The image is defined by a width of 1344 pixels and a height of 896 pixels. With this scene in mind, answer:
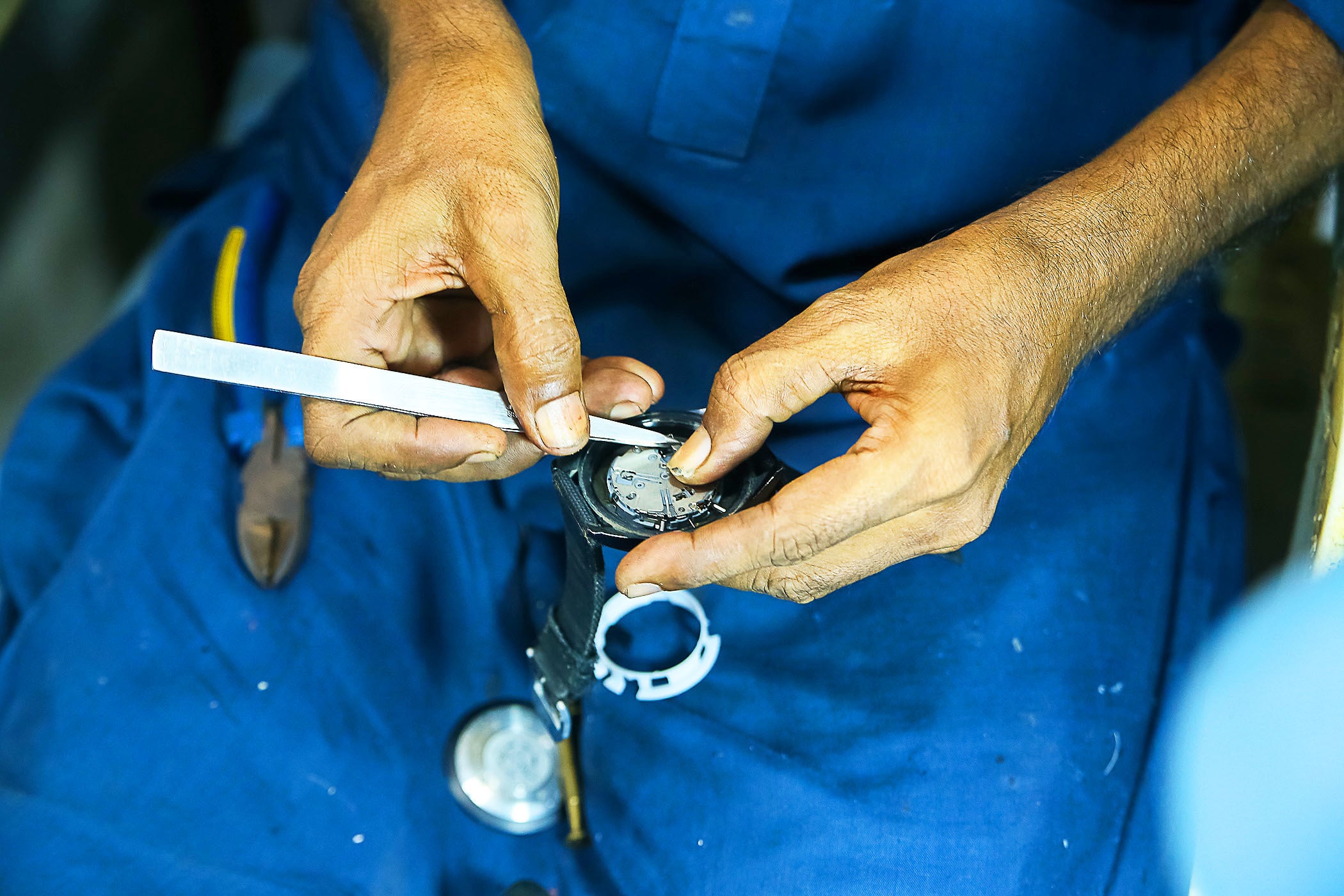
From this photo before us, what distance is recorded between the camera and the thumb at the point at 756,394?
1.90ft

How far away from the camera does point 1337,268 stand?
762 mm

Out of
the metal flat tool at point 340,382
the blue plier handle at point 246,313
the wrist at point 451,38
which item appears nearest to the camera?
the metal flat tool at point 340,382

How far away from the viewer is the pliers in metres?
0.78

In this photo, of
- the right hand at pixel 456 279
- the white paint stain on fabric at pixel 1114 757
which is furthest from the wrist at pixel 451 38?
the white paint stain on fabric at pixel 1114 757

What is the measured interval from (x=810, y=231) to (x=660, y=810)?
47 cm

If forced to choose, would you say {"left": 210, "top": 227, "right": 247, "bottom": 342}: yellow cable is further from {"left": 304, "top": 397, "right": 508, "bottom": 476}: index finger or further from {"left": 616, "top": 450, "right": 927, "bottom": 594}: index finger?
{"left": 616, "top": 450, "right": 927, "bottom": 594}: index finger

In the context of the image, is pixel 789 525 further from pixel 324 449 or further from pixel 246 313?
pixel 246 313

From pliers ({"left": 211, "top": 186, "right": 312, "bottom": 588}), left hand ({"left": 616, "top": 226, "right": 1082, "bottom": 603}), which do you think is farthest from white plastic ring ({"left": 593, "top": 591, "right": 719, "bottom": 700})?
pliers ({"left": 211, "top": 186, "right": 312, "bottom": 588})

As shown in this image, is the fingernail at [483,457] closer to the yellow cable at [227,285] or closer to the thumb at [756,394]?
the thumb at [756,394]

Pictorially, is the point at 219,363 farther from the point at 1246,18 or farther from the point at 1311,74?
the point at 1246,18

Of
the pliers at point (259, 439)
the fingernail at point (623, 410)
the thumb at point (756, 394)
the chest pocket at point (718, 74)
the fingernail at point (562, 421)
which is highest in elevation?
the chest pocket at point (718, 74)

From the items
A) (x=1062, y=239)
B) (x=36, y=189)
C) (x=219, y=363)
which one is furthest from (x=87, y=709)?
(x=36, y=189)

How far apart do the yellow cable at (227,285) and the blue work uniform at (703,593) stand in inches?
1.4

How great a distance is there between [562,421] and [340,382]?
0.13 meters
